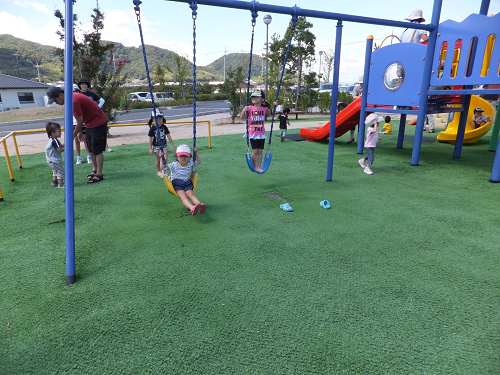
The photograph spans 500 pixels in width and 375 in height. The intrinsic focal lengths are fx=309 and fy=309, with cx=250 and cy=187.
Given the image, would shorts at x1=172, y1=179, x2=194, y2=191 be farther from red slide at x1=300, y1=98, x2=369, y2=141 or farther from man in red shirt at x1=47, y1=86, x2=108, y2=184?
red slide at x1=300, y1=98, x2=369, y2=141

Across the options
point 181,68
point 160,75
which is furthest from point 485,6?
point 160,75

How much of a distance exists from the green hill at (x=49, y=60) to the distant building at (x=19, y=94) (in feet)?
41.8

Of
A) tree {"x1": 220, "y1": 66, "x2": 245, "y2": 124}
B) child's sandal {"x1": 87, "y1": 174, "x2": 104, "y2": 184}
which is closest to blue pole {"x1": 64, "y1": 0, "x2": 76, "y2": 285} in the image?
child's sandal {"x1": 87, "y1": 174, "x2": 104, "y2": 184}

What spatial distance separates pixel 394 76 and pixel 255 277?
6143 mm

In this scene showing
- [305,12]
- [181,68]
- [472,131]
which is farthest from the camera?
[181,68]

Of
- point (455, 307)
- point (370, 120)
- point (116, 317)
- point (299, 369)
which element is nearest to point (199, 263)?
point (116, 317)

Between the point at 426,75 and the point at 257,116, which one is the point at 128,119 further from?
the point at 426,75

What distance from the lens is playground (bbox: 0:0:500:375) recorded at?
1871 mm

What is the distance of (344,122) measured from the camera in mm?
8734

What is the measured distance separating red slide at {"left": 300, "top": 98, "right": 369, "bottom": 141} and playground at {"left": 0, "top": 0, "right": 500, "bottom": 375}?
10.6 ft

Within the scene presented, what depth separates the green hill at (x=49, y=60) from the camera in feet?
274

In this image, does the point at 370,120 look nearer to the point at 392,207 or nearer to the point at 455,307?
the point at 392,207

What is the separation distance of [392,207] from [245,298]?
274 centimetres

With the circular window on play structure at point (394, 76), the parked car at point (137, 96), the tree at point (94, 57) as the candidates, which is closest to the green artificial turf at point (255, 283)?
the circular window on play structure at point (394, 76)
